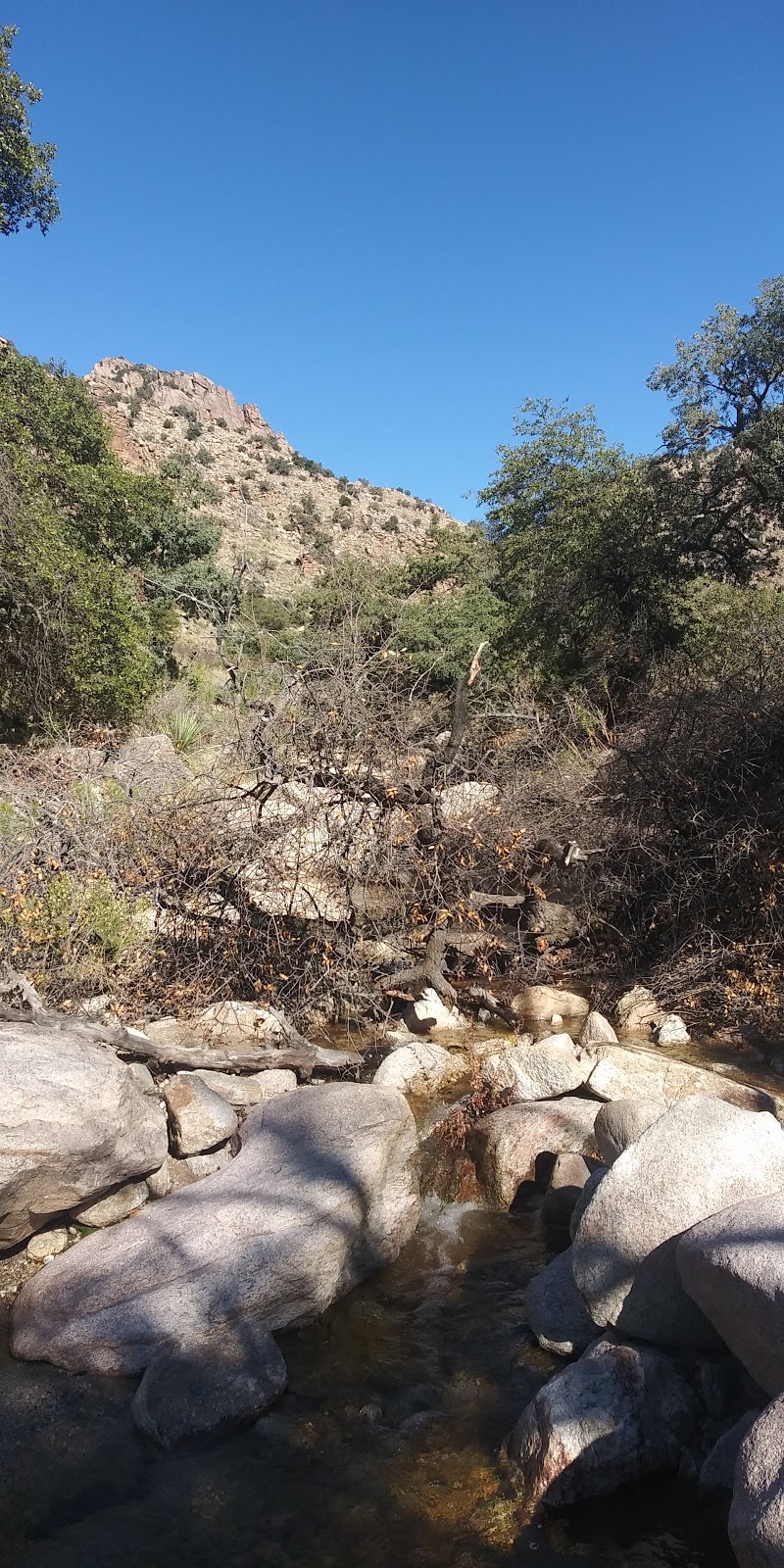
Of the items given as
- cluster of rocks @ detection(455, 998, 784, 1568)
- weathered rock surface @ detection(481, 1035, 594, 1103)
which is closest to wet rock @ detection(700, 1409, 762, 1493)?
cluster of rocks @ detection(455, 998, 784, 1568)

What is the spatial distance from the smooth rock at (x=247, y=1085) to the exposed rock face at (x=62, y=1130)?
34.3 inches

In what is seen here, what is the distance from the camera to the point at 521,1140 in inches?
203

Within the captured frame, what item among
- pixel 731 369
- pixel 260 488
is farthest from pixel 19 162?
pixel 260 488

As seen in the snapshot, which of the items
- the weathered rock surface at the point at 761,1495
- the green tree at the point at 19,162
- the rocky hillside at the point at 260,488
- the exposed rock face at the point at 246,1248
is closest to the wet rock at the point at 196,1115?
the exposed rock face at the point at 246,1248

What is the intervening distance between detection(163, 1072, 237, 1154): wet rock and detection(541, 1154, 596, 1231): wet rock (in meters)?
1.80

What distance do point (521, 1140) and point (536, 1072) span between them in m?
0.73

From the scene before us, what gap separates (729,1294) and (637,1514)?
2.64ft

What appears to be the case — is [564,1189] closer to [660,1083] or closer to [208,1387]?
[660,1083]

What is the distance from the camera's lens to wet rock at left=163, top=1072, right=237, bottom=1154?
495cm

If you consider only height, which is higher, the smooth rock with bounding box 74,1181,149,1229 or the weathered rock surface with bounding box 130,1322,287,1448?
the smooth rock with bounding box 74,1181,149,1229

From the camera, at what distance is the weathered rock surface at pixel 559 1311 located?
3.75 metres

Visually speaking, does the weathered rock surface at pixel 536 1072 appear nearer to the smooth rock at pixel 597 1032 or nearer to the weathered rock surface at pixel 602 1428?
the smooth rock at pixel 597 1032

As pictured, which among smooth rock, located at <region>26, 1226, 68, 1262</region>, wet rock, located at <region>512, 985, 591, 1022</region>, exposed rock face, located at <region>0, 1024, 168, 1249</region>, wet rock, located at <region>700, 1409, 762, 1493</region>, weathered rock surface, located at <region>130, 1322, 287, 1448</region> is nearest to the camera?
wet rock, located at <region>700, 1409, 762, 1493</region>

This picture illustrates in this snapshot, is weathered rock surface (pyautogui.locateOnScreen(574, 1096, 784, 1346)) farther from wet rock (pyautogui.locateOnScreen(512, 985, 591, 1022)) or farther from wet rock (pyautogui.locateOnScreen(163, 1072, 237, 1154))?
wet rock (pyautogui.locateOnScreen(512, 985, 591, 1022))
